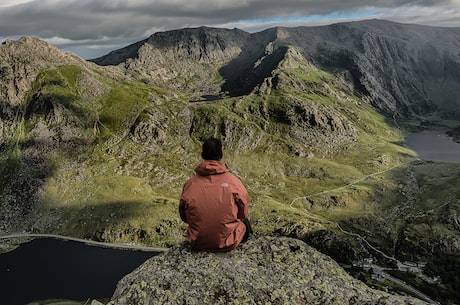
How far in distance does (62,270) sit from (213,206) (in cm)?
18489

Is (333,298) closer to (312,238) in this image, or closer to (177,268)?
(177,268)

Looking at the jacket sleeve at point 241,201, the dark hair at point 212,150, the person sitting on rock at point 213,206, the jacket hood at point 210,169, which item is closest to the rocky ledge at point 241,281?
the person sitting on rock at point 213,206

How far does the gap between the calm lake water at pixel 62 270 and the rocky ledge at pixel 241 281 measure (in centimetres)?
14955

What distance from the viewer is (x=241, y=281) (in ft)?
49.0

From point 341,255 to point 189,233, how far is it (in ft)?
594

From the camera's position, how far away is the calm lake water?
6235 inches

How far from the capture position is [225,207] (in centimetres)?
1581

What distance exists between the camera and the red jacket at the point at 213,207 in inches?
621

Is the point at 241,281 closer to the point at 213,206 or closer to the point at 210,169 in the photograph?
the point at 213,206

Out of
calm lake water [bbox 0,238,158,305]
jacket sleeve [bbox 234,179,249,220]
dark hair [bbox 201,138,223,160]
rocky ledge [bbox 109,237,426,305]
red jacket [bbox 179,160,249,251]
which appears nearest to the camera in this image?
rocky ledge [bbox 109,237,426,305]

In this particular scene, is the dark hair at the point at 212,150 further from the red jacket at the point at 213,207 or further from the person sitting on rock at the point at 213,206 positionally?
the red jacket at the point at 213,207

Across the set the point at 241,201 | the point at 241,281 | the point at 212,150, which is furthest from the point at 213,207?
the point at 241,281

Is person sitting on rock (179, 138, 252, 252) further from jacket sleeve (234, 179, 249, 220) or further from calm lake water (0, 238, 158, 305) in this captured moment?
calm lake water (0, 238, 158, 305)

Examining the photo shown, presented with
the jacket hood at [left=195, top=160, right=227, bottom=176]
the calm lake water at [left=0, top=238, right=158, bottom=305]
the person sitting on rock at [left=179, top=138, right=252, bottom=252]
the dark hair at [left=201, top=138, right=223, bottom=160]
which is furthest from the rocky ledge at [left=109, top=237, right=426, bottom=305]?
the calm lake water at [left=0, top=238, right=158, bottom=305]
